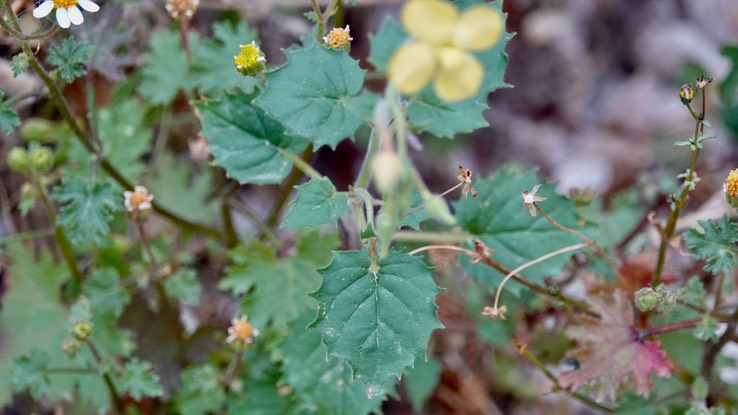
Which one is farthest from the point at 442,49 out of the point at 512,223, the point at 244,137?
the point at 512,223

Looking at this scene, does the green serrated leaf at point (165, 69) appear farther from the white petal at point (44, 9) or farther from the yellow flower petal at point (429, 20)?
the yellow flower petal at point (429, 20)

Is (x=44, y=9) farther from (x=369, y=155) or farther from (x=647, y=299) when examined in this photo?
(x=647, y=299)

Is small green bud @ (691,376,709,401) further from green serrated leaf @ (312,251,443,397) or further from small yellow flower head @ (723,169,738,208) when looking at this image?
green serrated leaf @ (312,251,443,397)

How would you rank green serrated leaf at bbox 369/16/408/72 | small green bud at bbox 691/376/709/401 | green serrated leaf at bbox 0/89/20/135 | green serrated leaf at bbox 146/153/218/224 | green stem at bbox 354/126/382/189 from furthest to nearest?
green serrated leaf at bbox 146/153/218/224
small green bud at bbox 691/376/709/401
green serrated leaf at bbox 0/89/20/135
green stem at bbox 354/126/382/189
green serrated leaf at bbox 369/16/408/72

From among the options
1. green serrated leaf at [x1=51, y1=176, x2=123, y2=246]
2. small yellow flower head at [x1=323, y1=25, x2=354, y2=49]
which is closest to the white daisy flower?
green serrated leaf at [x1=51, y1=176, x2=123, y2=246]

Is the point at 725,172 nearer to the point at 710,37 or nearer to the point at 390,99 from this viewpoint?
the point at 710,37

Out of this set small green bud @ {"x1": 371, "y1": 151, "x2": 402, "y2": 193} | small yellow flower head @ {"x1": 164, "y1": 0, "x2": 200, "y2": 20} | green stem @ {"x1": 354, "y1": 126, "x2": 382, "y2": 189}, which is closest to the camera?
small green bud @ {"x1": 371, "y1": 151, "x2": 402, "y2": 193}

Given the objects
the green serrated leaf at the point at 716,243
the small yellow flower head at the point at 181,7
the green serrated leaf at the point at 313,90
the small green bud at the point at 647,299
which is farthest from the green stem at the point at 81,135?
the green serrated leaf at the point at 716,243
